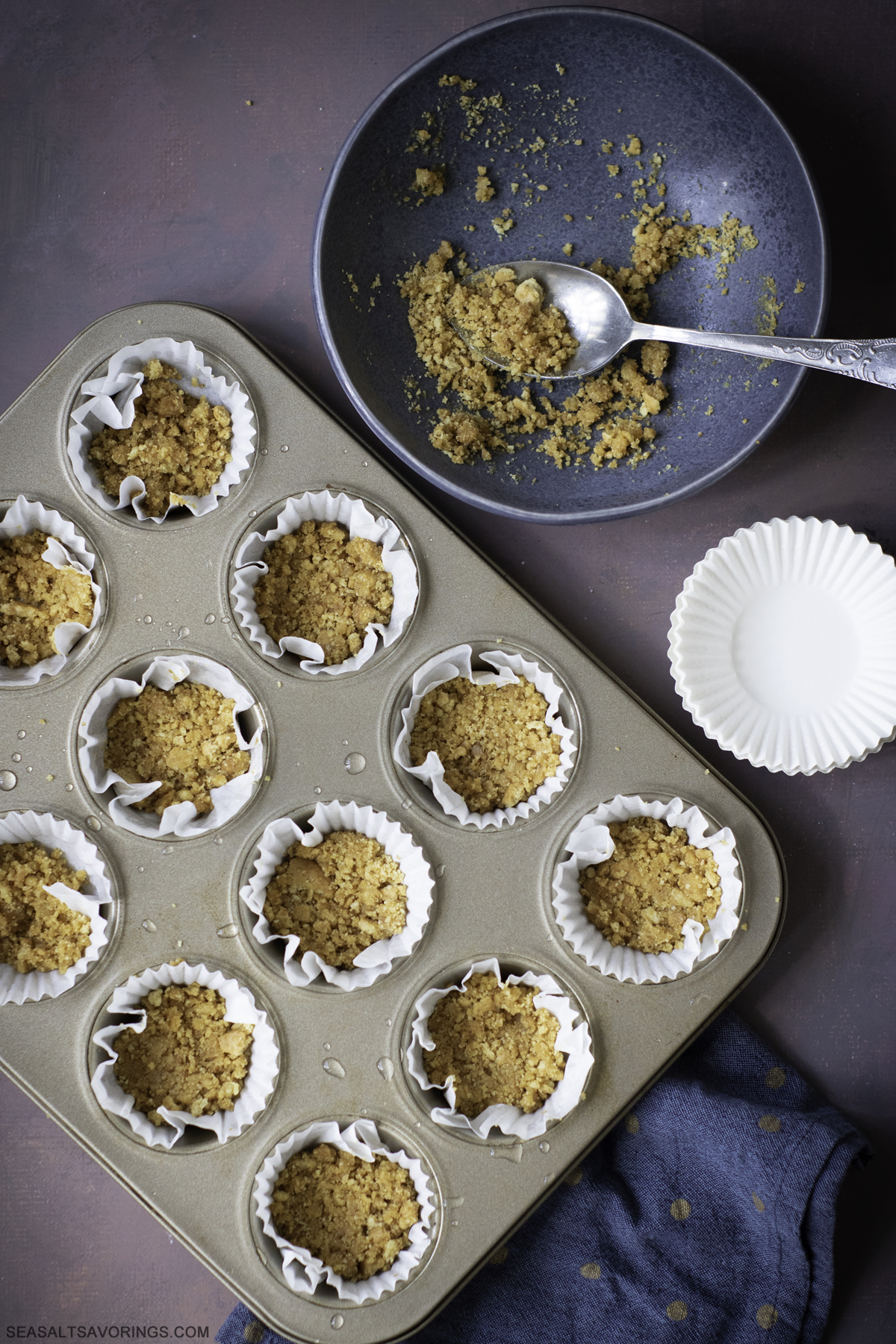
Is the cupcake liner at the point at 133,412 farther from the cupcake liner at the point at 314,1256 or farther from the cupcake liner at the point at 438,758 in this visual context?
the cupcake liner at the point at 314,1256

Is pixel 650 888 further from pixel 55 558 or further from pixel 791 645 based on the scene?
pixel 55 558

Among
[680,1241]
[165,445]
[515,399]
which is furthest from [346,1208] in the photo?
[515,399]

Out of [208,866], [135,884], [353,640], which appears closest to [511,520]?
[353,640]

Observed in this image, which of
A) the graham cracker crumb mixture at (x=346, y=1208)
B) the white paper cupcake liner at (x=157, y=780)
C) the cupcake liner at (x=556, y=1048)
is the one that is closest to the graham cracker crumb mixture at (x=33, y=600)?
the white paper cupcake liner at (x=157, y=780)

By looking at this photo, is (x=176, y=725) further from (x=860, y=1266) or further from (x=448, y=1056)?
(x=860, y=1266)

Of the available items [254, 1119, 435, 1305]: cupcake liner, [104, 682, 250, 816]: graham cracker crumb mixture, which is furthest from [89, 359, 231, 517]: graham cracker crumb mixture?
[254, 1119, 435, 1305]: cupcake liner

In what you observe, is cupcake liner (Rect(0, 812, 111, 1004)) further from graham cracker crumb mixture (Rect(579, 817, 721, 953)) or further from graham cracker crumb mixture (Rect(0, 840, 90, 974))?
graham cracker crumb mixture (Rect(579, 817, 721, 953))
